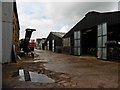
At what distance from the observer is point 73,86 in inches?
251

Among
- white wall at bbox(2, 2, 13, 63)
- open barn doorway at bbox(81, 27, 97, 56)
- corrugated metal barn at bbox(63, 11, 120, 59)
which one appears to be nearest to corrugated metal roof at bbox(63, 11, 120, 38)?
corrugated metal barn at bbox(63, 11, 120, 59)

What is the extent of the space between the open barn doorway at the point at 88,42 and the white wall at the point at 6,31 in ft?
46.0

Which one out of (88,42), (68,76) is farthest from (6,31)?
(88,42)

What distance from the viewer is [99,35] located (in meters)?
19.1

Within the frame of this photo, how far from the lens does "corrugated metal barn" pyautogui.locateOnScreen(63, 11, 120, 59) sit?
1727 cm

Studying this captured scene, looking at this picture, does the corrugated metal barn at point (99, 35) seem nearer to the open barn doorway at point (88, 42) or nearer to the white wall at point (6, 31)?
the open barn doorway at point (88, 42)

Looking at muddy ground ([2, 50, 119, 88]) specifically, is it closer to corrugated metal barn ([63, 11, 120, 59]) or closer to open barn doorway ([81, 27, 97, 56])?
corrugated metal barn ([63, 11, 120, 59])

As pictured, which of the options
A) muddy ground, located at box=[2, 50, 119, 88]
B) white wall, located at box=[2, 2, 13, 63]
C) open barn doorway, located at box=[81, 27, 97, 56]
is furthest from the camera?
open barn doorway, located at box=[81, 27, 97, 56]

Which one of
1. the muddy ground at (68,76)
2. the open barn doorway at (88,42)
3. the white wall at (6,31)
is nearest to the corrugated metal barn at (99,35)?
the open barn doorway at (88,42)

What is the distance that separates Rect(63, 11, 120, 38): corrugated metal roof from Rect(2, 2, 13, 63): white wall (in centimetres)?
995

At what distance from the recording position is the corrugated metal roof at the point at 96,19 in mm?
17236

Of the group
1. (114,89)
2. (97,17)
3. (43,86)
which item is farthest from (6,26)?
(97,17)

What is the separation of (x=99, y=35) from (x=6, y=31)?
33.9 ft

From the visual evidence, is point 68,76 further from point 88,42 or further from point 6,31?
point 88,42
